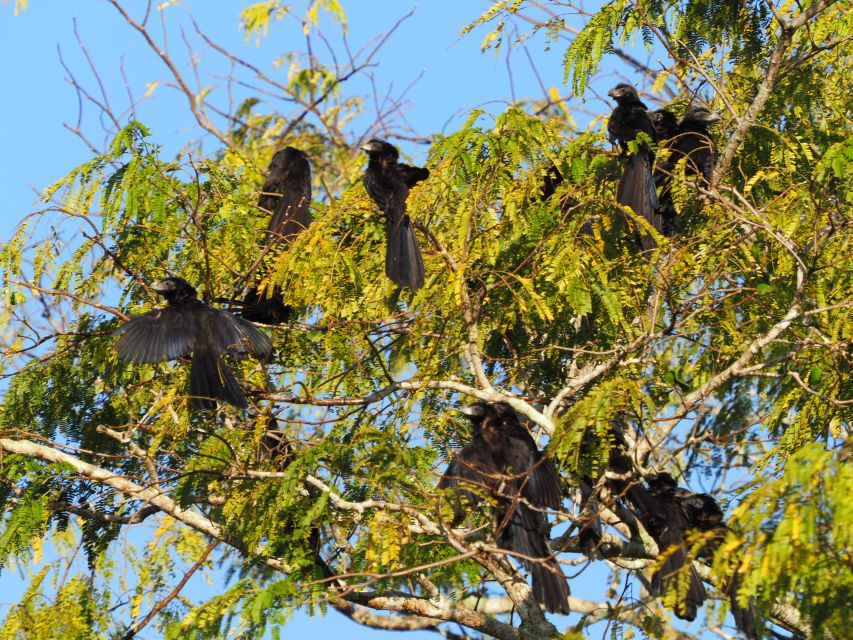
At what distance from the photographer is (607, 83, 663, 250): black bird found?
19.9 ft

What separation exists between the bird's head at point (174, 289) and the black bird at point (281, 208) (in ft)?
1.63

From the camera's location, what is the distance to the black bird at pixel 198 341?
5.50 meters

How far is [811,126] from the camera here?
6797mm

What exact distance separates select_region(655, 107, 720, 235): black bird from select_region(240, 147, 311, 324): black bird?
2075 millimetres

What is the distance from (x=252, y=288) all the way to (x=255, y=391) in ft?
3.64

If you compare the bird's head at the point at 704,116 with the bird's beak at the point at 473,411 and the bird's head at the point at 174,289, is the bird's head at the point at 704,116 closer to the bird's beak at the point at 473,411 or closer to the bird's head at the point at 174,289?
the bird's beak at the point at 473,411

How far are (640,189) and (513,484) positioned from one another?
1.93 meters

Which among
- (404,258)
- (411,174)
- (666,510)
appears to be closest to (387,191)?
(411,174)

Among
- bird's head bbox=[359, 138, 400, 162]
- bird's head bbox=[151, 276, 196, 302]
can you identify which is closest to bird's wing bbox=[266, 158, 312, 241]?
bird's head bbox=[359, 138, 400, 162]

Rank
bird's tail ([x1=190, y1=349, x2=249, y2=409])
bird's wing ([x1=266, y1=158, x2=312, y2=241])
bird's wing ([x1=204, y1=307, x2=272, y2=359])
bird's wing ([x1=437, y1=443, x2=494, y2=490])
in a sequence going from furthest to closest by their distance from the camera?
bird's wing ([x1=266, y1=158, x2=312, y2=241]), bird's wing ([x1=204, y1=307, x2=272, y2=359]), bird's tail ([x1=190, y1=349, x2=249, y2=409]), bird's wing ([x1=437, y1=443, x2=494, y2=490])

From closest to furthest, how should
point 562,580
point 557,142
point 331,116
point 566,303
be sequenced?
1. point 562,580
2. point 566,303
3. point 557,142
4. point 331,116

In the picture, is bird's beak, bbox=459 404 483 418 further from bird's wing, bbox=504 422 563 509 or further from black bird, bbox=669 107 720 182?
black bird, bbox=669 107 720 182

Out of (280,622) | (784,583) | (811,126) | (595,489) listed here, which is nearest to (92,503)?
(280,622)

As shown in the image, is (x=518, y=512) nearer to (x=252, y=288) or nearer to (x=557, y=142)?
(x=557, y=142)
